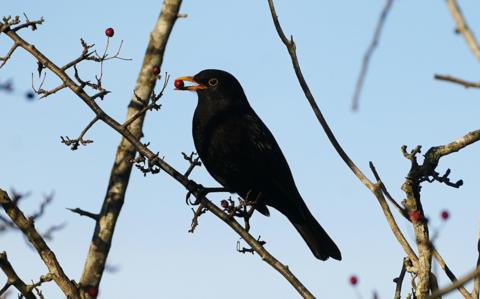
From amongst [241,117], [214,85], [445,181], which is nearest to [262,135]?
[241,117]

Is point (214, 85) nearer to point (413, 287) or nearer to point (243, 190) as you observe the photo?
point (243, 190)

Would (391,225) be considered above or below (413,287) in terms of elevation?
above

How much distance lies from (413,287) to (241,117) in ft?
11.6

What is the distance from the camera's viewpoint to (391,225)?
365 centimetres

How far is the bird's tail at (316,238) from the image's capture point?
7410mm

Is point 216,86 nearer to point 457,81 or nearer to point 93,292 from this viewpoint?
point 93,292

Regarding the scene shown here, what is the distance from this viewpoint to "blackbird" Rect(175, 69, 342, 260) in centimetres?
663

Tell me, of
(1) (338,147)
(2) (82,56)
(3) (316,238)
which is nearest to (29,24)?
(2) (82,56)

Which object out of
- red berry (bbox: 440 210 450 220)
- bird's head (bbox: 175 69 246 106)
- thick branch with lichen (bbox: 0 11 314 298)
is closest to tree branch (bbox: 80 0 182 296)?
thick branch with lichen (bbox: 0 11 314 298)

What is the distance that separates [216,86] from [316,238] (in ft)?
5.89

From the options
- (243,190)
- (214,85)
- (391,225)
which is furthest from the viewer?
(214,85)

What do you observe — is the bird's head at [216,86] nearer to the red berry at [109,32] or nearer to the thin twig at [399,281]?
the red berry at [109,32]

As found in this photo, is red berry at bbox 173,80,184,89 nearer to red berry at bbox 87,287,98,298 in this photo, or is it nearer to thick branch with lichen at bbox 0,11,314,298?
thick branch with lichen at bbox 0,11,314,298

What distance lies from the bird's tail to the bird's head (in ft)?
4.54
